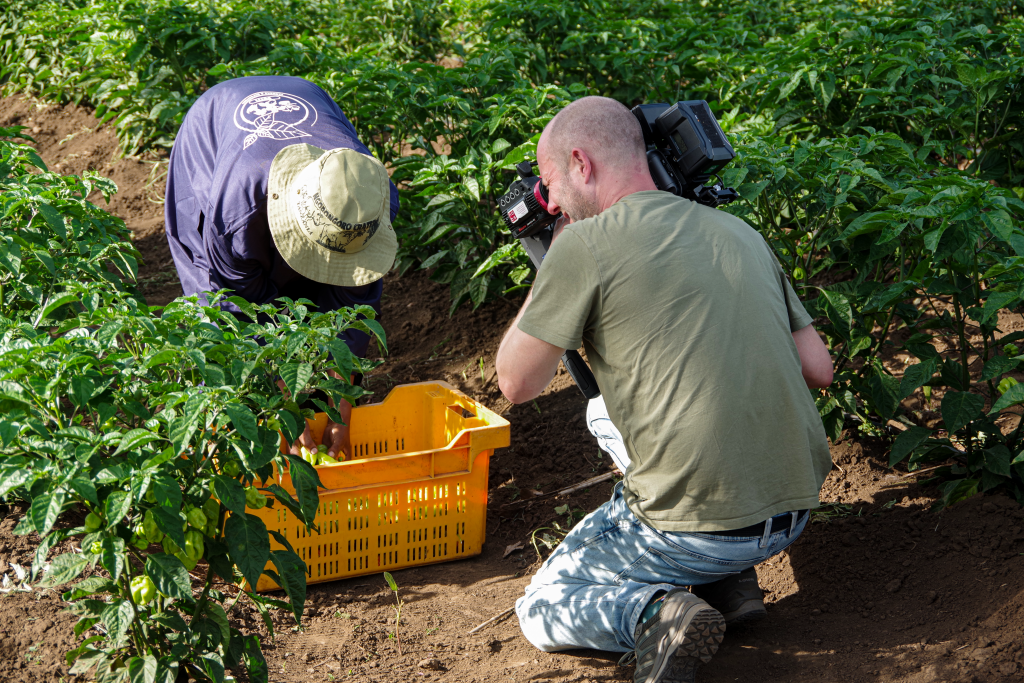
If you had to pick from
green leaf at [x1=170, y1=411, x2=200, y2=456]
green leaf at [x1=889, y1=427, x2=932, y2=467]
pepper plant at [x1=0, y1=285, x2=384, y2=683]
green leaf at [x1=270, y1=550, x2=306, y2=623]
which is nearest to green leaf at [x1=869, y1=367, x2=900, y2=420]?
green leaf at [x1=889, y1=427, x2=932, y2=467]

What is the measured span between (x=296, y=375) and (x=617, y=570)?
3.31 feet

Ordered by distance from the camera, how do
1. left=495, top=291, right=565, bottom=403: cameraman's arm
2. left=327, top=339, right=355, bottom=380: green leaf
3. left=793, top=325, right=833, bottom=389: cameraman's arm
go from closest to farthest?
left=327, top=339, right=355, bottom=380: green leaf < left=495, top=291, right=565, bottom=403: cameraman's arm < left=793, top=325, right=833, bottom=389: cameraman's arm

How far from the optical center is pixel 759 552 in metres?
2.06

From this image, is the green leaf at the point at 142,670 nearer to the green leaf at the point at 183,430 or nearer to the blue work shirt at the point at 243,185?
the green leaf at the point at 183,430

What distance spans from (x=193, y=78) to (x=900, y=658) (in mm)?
4743

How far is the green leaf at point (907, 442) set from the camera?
245 centimetres

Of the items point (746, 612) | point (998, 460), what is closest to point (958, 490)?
point (998, 460)

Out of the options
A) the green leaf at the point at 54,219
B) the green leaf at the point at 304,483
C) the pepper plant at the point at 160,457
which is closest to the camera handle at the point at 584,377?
the pepper plant at the point at 160,457

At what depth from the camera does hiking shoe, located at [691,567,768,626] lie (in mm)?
2225

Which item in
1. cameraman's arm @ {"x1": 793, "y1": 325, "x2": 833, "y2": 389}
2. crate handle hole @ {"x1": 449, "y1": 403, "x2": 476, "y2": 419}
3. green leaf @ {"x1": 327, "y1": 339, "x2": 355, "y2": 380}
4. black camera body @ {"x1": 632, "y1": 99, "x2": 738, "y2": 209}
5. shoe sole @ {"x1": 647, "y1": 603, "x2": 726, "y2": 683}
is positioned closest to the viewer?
green leaf @ {"x1": 327, "y1": 339, "x2": 355, "y2": 380}

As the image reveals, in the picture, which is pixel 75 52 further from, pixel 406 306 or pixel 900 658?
pixel 900 658

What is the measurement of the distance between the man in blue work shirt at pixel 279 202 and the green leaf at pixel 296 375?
2.61 ft

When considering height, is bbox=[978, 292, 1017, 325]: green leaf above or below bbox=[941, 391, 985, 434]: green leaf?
above

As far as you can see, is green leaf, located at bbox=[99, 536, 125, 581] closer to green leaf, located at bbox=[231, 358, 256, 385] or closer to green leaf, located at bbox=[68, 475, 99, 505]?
green leaf, located at bbox=[68, 475, 99, 505]
